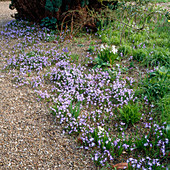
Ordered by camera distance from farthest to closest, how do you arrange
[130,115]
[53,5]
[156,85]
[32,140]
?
[53,5] → [156,85] → [130,115] → [32,140]

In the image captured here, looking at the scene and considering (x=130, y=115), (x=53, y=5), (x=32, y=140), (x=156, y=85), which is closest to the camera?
(x=32, y=140)

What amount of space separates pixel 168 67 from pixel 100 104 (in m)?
1.72

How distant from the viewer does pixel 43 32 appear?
19.7 feet

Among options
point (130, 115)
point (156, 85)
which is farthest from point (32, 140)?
point (156, 85)

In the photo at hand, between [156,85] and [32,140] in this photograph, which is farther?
[156,85]

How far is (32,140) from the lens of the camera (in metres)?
2.86

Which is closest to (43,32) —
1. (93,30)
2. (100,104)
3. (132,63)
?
(93,30)

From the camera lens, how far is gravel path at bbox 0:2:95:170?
2584mm

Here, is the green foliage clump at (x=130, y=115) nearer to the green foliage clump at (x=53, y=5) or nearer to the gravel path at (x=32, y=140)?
the gravel path at (x=32, y=140)

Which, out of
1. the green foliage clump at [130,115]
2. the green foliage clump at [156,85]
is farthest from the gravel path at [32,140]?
the green foliage clump at [156,85]

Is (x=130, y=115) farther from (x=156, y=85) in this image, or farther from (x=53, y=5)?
(x=53, y=5)

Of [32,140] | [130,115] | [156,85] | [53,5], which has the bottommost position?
[32,140]

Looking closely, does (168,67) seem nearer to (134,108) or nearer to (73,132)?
(134,108)

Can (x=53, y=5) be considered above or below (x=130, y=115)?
above
